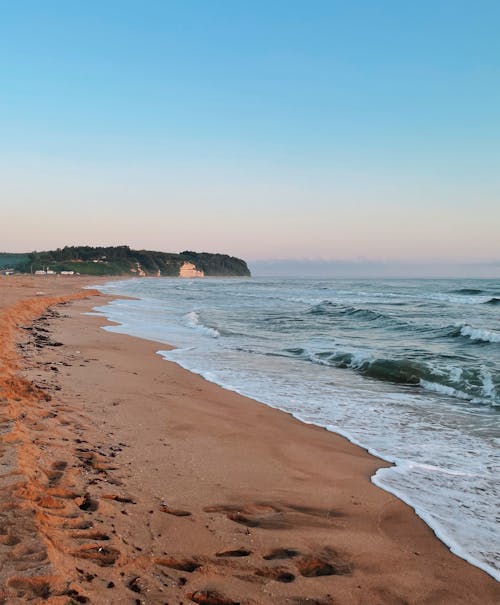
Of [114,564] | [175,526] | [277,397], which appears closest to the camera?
[114,564]

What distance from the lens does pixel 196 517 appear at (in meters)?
3.41

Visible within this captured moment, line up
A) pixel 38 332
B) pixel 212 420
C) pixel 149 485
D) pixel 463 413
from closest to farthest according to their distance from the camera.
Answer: pixel 149 485 → pixel 212 420 → pixel 463 413 → pixel 38 332

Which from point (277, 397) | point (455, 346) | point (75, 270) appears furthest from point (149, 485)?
point (75, 270)

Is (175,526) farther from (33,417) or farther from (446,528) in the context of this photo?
(33,417)

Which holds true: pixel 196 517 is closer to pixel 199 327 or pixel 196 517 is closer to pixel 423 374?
pixel 423 374

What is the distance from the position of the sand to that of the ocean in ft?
1.38

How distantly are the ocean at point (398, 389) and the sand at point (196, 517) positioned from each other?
42 centimetres

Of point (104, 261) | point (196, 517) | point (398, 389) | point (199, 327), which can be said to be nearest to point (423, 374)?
point (398, 389)

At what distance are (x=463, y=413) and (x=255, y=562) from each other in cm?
588

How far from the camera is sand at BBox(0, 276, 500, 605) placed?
2578mm

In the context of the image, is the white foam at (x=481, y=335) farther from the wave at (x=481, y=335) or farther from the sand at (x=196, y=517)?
the sand at (x=196, y=517)

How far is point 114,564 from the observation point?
2.64 metres

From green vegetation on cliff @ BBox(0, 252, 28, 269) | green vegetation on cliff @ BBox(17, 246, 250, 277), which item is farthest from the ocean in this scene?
green vegetation on cliff @ BBox(0, 252, 28, 269)

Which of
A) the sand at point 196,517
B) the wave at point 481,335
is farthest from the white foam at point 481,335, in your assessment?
the sand at point 196,517
